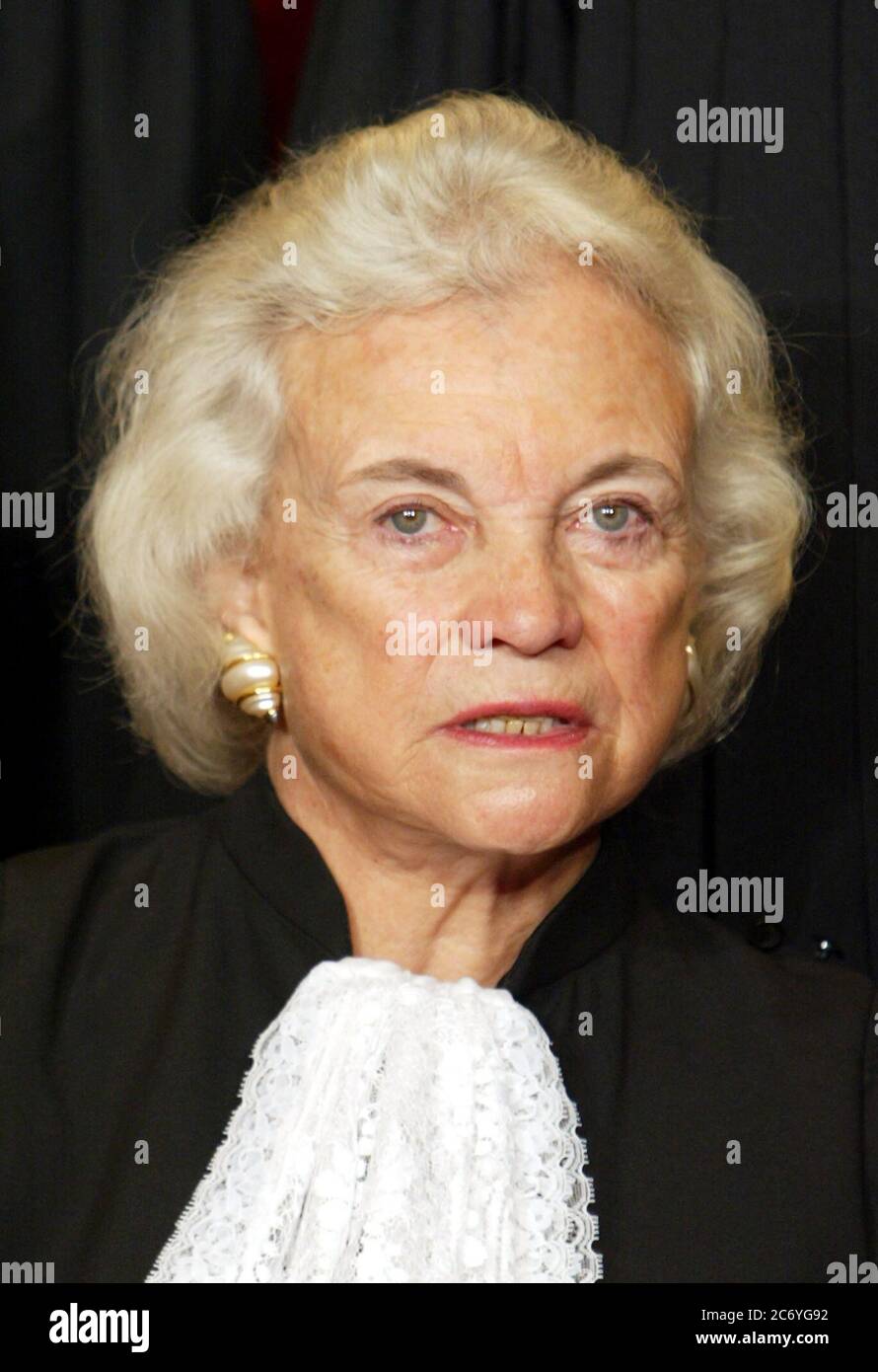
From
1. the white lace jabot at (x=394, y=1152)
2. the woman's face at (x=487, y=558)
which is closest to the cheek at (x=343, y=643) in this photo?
the woman's face at (x=487, y=558)

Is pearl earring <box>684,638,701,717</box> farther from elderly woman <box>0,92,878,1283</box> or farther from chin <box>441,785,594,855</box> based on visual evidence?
chin <box>441,785,594,855</box>

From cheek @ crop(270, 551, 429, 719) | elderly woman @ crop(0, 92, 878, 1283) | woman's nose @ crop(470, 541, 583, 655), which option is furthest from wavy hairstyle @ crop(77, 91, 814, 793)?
woman's nose @ crop(470, 541, 583, 655)

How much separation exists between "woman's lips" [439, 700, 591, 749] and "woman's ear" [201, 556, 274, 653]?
11.0 inches

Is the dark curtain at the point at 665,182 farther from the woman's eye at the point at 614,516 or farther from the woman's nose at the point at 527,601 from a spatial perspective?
the woman's nose at the point at 527,601

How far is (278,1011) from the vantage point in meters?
1.83

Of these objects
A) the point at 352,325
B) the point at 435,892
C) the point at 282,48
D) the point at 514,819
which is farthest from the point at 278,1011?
the point at 282,48

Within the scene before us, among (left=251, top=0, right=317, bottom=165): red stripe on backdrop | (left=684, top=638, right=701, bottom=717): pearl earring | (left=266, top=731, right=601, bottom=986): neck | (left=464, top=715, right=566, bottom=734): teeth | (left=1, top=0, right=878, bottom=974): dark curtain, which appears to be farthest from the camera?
(left=251, top=0, right=317, bottom=165): red stripe on backdrop

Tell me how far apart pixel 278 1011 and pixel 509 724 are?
37cm

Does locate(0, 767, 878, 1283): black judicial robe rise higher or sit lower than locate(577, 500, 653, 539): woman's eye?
lower

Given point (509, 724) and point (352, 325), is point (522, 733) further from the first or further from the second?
point (352, 325)

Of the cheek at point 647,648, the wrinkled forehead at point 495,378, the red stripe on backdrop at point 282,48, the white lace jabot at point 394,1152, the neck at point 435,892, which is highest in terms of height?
the red stripe on backdrop at point 282,48

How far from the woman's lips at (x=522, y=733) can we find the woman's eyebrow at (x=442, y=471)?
0.20 meters

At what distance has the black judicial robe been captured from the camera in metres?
1.73

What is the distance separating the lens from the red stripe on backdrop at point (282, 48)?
2.53 m
